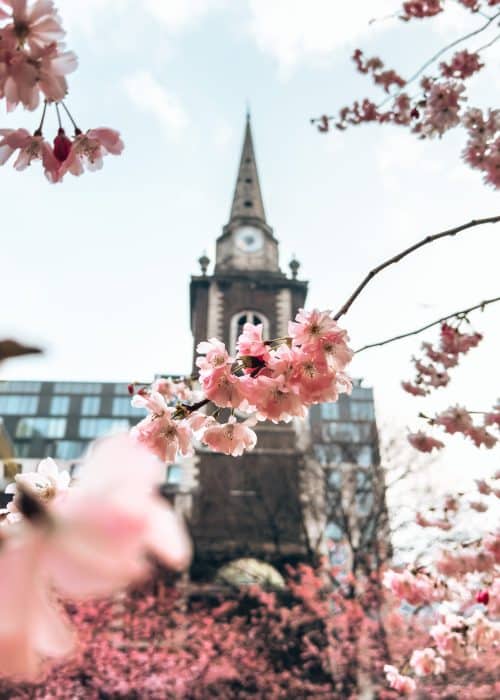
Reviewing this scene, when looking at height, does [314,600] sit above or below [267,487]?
below

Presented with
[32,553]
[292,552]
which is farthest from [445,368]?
[292,552]

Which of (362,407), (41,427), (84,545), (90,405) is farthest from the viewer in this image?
(362,407)

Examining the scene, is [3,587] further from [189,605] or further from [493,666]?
[189,605]

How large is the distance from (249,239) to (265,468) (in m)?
11.1

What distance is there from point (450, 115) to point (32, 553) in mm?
4082

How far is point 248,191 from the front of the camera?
29.0 meters

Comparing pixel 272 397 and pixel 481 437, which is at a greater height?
pixel 481 437

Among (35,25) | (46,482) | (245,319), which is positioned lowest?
(46,482)

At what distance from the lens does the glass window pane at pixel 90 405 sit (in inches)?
1745

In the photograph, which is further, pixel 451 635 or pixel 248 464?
pixel 248 464

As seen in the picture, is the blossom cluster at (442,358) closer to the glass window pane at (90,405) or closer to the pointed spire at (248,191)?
the pointed spire at (248,191)

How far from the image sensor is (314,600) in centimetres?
1402

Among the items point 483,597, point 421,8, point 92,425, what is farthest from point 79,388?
point 421,8

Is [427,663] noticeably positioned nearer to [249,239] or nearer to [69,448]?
[249,239]
